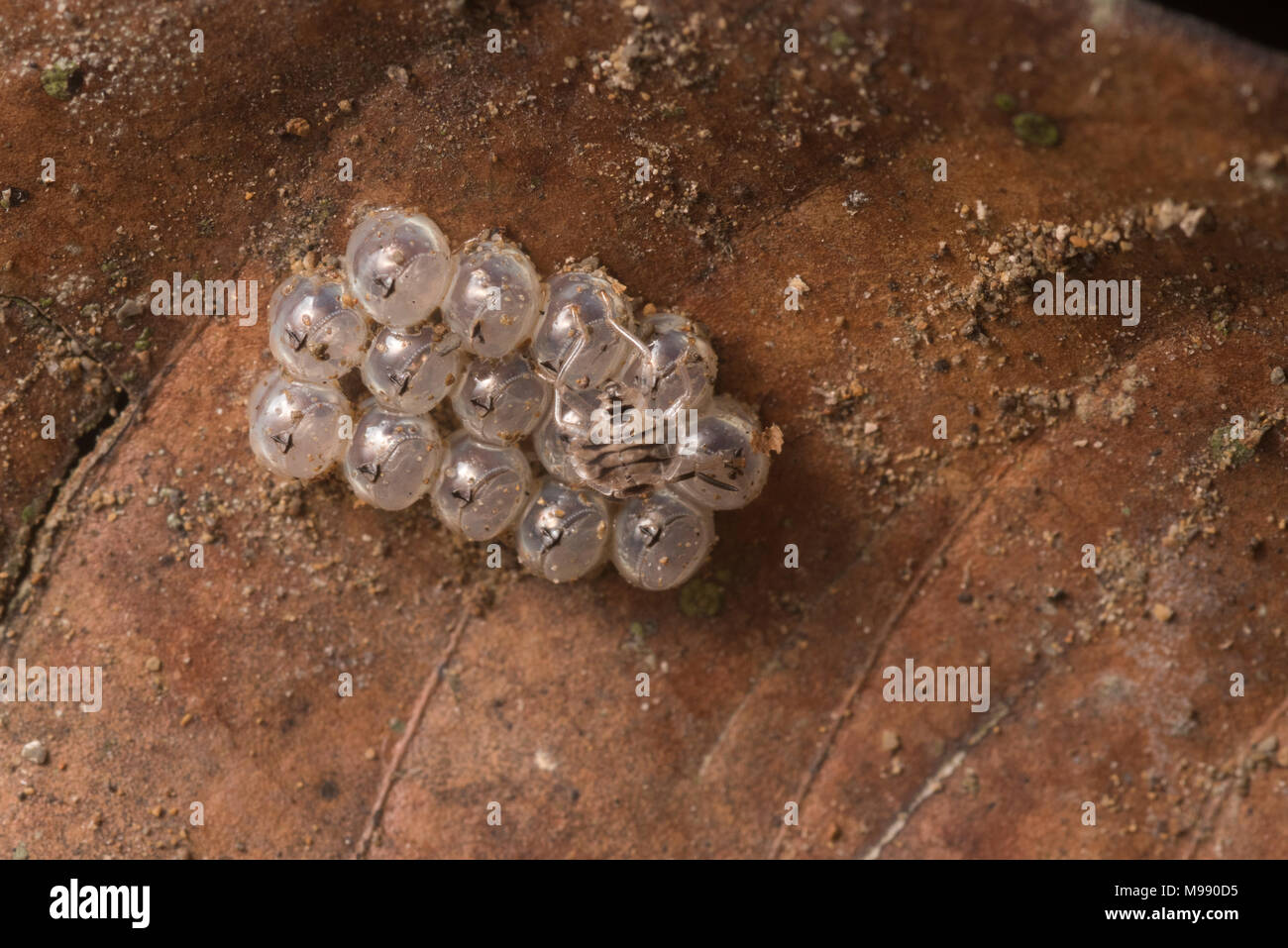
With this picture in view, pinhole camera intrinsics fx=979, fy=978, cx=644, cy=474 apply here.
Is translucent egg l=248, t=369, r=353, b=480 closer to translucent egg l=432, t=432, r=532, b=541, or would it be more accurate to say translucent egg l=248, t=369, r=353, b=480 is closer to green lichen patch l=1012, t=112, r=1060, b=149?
translucent egg l=432, t=432, r=532, b=541

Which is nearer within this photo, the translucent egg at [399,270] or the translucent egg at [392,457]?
the translucent egg at [399,270]

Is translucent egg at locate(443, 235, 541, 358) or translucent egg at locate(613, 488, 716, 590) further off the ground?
translucent egg at locate(443, 235, 541, 358)

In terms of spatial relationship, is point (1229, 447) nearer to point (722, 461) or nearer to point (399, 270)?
point (722, 461)

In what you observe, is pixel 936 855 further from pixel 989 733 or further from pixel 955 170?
pixel 955 170

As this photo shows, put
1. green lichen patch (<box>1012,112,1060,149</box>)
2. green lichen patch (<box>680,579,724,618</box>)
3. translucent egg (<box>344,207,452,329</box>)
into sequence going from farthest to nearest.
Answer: green lichen patch (<box>680,579,724,618</box>) → green lichen patch (<box>1012,112,1060,149</box>) → translucent egg (<box>344,207,452,329</box>)

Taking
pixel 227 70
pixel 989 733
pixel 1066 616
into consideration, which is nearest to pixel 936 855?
pixel 989 733

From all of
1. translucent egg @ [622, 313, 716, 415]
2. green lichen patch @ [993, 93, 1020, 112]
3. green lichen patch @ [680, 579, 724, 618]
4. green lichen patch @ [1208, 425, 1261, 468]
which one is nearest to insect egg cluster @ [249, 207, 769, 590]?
translucent egg @ [622, 313, 716, 415]

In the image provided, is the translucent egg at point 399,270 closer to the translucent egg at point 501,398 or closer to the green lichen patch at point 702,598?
the translucent egg at point 501,398

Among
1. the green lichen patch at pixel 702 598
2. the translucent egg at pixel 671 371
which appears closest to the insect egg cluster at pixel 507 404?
the translucent egg at pixel 671 371
